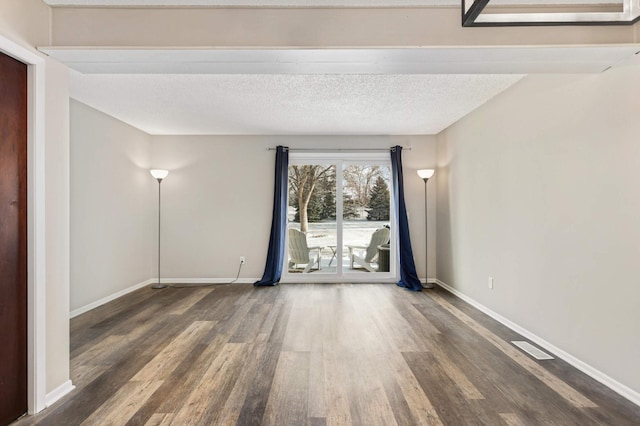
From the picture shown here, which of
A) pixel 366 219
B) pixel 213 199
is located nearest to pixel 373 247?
pixel 366 219

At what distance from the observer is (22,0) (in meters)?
1.93

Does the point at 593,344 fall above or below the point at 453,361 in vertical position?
above

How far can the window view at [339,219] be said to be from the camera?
569 cm

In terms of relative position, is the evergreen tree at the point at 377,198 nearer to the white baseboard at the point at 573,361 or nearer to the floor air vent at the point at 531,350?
the white baseboard at the point at 573,361

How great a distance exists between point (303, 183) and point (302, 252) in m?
1.16

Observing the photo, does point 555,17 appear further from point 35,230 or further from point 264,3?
point 35,230

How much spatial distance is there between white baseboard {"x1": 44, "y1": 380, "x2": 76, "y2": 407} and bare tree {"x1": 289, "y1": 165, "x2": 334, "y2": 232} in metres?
3.79

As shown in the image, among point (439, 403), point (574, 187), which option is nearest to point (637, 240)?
point (574, 187)

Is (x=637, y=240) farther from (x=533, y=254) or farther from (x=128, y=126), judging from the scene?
(x=128, y=126)

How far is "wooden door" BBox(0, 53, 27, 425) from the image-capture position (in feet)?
6.11

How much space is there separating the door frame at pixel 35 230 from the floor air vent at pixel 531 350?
139 inches

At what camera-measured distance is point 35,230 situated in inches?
79.1

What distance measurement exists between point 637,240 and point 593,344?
2.76 feet

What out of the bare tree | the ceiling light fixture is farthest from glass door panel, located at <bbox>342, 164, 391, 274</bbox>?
the ceiling light fixture
